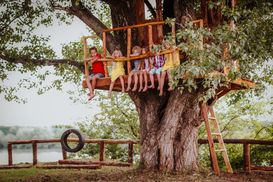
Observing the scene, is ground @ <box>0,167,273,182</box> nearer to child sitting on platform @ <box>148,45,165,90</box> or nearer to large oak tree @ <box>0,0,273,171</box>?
large oak tree @ <box>0,0,273,171</box>

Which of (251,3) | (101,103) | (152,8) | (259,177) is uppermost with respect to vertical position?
→ (152,8)

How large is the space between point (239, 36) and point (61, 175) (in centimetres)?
657

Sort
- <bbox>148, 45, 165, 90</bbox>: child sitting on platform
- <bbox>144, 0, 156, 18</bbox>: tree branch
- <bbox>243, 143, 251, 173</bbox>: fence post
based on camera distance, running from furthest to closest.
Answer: <bbox>144, 0, 156, 18</bbox>: tree branch < <bbox>243, 143, 251, 173</bbox>: fence post < <bbox>148, 45, 165, 90</bbox>: child sitting on platform

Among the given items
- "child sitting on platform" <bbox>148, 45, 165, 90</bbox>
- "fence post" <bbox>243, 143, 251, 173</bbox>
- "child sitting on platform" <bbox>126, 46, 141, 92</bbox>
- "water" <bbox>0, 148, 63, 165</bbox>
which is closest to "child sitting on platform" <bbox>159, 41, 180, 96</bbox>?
"child sitting on platform" <bbox>148, 45, 165, 90</bbox>

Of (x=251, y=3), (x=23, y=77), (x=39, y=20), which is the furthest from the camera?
(x=23, y=77)

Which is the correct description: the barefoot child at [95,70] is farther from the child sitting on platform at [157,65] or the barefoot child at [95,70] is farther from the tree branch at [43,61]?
the tree branch at [43,61]

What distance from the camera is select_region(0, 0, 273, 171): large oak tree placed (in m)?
8.00

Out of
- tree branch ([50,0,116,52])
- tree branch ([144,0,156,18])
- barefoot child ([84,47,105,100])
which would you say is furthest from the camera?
tree branch ([144,0,156,18])

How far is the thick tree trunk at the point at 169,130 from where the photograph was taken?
35.6ft

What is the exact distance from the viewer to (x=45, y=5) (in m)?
13.0

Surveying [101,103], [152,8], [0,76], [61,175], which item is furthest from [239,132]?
[0,76]

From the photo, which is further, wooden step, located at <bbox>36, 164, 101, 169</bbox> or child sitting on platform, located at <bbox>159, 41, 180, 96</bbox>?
wooden step, located at <bbox>36, 164, 101, 169</bbox>

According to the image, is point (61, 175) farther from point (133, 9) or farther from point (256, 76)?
point (256, 76)

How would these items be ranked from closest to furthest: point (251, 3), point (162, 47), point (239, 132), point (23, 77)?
1. point (162, 47)
2. point (251, 3)
3. point (23, 77)
4. point (239, 132)
